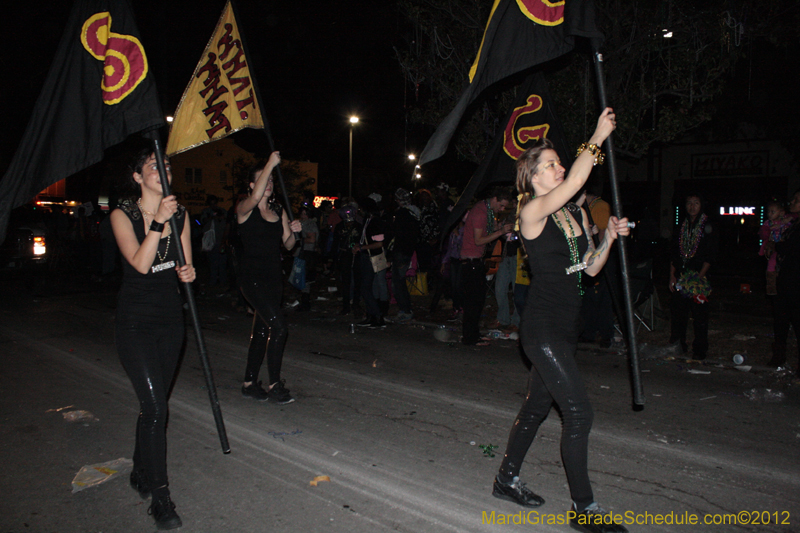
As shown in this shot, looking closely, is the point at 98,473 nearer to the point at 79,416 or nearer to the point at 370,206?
the point at 79,416

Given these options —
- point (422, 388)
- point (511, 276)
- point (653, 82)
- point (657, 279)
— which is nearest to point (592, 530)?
point (422, 388)

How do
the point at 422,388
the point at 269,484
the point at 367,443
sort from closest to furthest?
the point at 269,484, the point at 367,443, the point at 422,388

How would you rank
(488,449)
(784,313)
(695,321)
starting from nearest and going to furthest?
(488,449) < (784,313) < (695,321)

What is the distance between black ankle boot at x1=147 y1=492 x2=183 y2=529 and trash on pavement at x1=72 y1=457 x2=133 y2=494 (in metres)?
0.77

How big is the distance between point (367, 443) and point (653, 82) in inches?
374

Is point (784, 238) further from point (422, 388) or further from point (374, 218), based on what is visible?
point (374, 218)

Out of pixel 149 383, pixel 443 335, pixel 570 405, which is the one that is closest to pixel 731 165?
pixel 443 335

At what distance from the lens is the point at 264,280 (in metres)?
5.47

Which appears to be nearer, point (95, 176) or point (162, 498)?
point (162, 498)

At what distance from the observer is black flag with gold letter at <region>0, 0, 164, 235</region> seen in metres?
3.50

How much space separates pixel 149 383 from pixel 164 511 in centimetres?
73

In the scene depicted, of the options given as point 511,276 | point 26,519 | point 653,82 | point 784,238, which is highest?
point 653,82

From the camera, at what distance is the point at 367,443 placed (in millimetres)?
4559

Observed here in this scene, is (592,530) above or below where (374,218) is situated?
below
